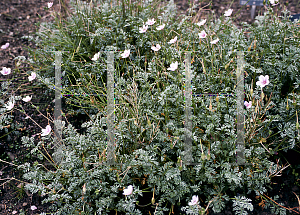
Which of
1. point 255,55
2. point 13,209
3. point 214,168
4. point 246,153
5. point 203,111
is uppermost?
point 255,55

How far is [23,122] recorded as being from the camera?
262cm

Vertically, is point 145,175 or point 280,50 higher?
point 280,50

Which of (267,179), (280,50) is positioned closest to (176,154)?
(267,179)

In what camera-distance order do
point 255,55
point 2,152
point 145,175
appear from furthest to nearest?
point 255,55 < point 2,152 < point 145,175

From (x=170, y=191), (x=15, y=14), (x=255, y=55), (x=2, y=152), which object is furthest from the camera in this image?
(x=15, y=14)

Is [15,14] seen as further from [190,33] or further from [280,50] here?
[280,50]

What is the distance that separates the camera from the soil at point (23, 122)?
208 centimetres

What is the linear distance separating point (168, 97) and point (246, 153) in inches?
28.5

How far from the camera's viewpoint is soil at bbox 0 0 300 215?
2.08 metres

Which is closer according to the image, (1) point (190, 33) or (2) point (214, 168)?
(2) point (214, 168)

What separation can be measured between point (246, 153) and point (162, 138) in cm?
60

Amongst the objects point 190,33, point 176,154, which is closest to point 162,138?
point 176,154

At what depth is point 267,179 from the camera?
1.87 metres

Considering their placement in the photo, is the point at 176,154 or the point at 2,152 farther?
the point at 2,152
